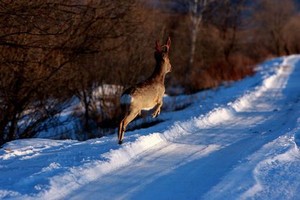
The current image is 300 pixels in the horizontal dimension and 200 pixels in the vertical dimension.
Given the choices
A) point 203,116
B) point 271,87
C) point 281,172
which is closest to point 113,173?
point 281,172

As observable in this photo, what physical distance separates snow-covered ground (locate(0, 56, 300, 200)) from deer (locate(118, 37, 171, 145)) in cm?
50

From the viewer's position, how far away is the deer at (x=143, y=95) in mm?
9383

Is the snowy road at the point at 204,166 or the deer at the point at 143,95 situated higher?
the deer at the point at 143,95

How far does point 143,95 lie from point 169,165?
188 cm

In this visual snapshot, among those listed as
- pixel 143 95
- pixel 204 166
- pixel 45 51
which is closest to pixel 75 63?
pixel 45 51

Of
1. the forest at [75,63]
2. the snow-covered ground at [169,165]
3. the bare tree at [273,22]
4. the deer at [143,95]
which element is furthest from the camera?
the bare tree at [273,22]

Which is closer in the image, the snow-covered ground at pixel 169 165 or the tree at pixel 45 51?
the snow-covered ground at pixel 169 165

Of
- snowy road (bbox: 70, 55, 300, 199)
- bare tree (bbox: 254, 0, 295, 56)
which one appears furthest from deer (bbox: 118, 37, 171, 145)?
bare tree (bbox: 254, 0, 295, 56)

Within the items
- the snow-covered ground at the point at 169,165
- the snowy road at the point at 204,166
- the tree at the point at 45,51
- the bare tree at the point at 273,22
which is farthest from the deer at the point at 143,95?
the bare tree at the point at 273,22

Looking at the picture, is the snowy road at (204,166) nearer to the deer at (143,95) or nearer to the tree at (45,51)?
the deer at (143,95)

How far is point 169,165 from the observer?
26.9 ft

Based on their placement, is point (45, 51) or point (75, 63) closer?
point (45, 51)

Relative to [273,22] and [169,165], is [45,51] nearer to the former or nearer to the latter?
[169,165]

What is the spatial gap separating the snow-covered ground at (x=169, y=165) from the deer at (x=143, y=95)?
50 centimetres
